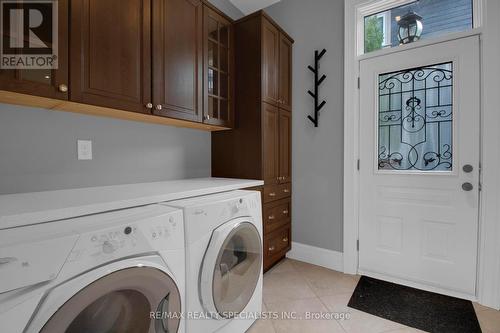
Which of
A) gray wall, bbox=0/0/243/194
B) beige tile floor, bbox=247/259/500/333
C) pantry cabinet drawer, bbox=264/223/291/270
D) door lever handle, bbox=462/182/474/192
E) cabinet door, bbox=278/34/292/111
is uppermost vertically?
cabinet door, bbox=278/34/292/111

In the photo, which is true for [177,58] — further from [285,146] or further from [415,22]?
[415,22]

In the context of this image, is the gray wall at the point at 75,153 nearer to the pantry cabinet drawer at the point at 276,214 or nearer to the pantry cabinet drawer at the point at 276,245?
the pantry cabinet drawer at the point at 276,214

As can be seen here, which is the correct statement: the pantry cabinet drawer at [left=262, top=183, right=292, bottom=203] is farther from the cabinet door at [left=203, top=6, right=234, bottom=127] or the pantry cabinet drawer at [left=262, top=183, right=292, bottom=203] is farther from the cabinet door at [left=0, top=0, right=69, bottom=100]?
the cabinet door at [left=0, top=0, right=69, bottom=100]

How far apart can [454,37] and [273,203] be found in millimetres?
1927

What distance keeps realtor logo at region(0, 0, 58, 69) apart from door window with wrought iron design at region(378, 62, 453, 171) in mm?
2311

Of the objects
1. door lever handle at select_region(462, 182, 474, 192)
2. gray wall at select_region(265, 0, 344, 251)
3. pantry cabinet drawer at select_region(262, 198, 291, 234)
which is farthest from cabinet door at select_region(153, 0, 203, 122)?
door lever handle at select_region(462, 182, 474, 192)

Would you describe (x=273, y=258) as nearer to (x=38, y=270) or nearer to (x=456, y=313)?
(x=456, y=313)

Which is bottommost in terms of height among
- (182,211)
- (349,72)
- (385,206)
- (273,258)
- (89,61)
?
(273,258)

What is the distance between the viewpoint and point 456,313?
5.41ft

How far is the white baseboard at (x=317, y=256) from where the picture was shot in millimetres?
2303

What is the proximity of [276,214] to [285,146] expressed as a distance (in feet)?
2.26

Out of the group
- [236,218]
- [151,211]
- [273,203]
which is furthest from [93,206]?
[273,203]

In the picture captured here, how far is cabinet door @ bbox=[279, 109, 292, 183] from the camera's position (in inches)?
92.3

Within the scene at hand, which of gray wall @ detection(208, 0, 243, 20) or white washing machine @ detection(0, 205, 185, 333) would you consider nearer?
white washing machine @ detection(0, 205, 185, 333)
